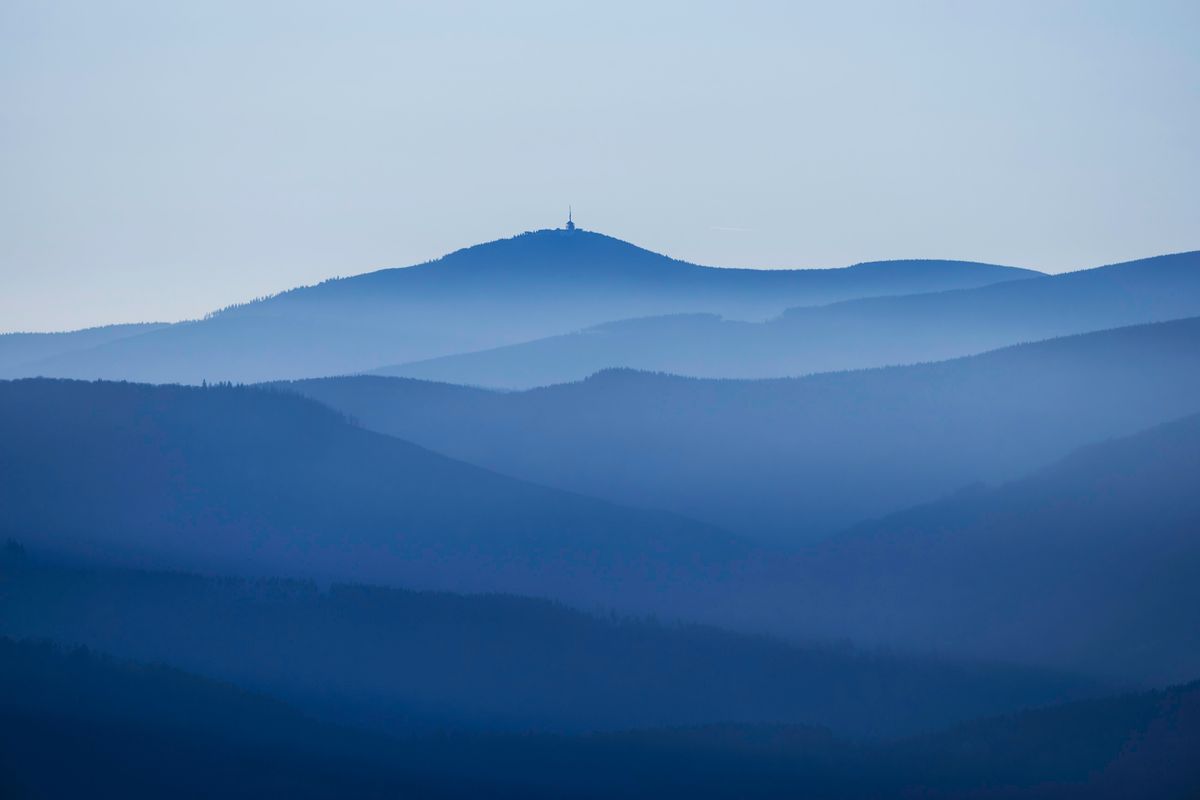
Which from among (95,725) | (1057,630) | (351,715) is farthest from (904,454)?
(95,725)

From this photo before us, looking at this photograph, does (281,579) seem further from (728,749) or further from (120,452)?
(728,749)

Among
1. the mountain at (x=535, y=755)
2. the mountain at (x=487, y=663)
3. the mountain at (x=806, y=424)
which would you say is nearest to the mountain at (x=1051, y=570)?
the mountain at (x=487, y=663)

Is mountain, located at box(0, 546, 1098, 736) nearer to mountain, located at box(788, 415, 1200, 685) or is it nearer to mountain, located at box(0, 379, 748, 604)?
mountain, located at box(788, 415, 1200, 685)

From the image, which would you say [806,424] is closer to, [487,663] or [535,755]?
[487,663]

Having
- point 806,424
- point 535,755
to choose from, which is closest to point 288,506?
point 535,755

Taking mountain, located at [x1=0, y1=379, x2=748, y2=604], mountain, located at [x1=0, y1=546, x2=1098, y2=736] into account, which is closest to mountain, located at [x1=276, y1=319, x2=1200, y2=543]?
mountain, located at [x1=0, y1=379, x2=748, y2=604]
